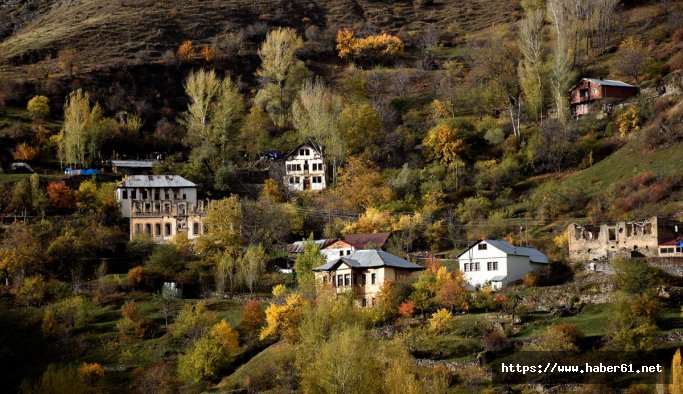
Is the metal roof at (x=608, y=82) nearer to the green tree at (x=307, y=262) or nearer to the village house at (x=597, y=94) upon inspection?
the village house at (x=597, y=94)

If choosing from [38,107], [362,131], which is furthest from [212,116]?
[362,131]

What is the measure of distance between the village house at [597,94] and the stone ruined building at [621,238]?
3180 centimetres

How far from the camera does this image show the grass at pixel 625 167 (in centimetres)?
8781

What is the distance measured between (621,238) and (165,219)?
38314 millimetres

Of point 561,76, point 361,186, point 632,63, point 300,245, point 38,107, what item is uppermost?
point 632,63

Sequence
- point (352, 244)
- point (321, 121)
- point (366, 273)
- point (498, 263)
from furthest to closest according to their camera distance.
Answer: point (321, 121), point (352, 244), point (366, 273), point (498, 263)

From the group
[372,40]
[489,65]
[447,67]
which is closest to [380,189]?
[489,65]

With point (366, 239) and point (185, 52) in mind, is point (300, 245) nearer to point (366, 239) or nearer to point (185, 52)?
point (366, 239)

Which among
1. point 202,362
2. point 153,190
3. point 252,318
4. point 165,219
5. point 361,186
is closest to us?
point 202,362

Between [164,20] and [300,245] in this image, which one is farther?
[164,20]

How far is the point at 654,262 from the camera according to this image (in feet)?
222

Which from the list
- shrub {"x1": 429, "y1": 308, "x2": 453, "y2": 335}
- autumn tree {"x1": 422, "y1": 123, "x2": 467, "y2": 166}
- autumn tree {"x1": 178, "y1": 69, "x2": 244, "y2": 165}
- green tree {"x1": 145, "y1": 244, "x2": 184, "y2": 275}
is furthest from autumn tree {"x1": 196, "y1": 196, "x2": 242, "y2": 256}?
shrub {"x1": 429, "y1": 308, "x2": 453, "y2": 335}

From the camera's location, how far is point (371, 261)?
245ft

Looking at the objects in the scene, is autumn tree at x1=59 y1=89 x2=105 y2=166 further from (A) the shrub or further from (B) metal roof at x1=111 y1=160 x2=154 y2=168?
(A) the shrub
